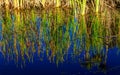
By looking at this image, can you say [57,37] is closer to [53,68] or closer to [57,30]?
[57,30]

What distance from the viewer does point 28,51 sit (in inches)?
249

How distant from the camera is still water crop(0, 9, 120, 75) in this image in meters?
5.45

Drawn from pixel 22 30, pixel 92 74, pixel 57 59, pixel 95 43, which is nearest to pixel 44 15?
pixel 22 30

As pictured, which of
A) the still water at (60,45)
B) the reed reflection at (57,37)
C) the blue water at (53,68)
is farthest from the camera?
the reed reflection at (57,37)

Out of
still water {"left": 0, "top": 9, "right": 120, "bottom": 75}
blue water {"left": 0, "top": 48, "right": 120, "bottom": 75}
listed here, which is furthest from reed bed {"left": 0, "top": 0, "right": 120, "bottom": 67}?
blue water {"left": 0, "top": 48, "right": 120, "bottom": 75}

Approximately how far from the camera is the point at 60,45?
6.62 m

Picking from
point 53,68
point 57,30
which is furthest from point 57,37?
point 53,68

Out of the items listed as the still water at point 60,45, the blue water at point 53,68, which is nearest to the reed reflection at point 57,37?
the still water at point 60,45

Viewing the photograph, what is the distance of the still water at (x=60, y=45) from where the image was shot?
215 inches

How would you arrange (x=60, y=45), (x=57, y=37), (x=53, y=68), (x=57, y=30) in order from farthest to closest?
1. (x=57, y=30)
2. (x=57, y=37)
3. (x=60, y=45)
4. (x=53, y=68)

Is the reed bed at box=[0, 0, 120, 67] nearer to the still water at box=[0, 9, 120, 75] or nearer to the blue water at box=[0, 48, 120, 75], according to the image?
the still water at box=[0, 9, 120, 75]

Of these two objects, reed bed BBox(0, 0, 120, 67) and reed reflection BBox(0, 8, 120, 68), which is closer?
reed reflection BBox(0, 8, 120, 68)

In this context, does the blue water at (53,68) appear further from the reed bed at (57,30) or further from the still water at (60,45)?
the reed bed at (57,30)

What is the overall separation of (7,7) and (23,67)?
597 cm
